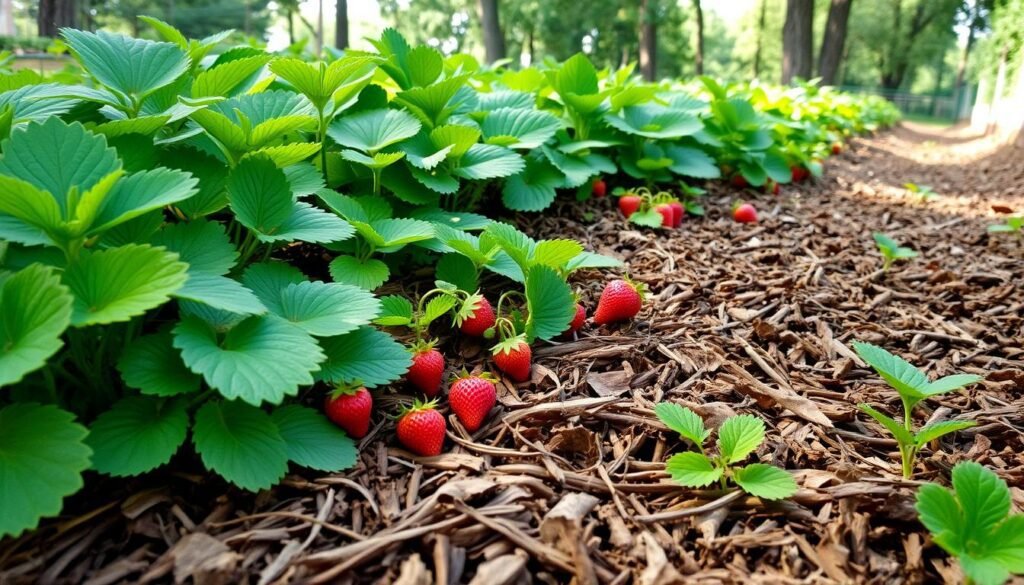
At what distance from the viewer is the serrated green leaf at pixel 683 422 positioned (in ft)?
3.80

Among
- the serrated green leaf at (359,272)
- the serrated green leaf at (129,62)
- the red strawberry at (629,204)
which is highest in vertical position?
the serrated green leaf at (129,62)

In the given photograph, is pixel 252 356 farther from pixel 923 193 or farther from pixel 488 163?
pixel 923 193

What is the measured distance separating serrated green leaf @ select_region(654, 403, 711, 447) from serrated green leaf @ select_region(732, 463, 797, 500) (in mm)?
83

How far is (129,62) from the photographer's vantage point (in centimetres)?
152

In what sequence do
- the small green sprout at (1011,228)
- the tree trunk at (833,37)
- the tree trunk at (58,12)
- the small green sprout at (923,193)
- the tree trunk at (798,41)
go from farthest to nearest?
the tree trunk at (833,37) → the tree trunk at (798,41) → the tree trunk at (58,12) → the small green sprout at (923,193) → the small green sprout at (1011,228)

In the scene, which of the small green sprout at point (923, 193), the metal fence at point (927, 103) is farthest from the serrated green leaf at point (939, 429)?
the metal fence at point (927, 103)

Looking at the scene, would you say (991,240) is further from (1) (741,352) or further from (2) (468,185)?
(2) (468,185)

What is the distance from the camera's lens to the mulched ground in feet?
3.14

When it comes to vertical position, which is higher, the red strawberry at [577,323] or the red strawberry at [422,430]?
the red strawberry at [577,323]

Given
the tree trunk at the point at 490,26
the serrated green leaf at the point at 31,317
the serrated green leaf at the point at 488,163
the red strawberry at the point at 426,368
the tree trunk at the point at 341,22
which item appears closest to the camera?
the serrated green leaf at the point at 31,317

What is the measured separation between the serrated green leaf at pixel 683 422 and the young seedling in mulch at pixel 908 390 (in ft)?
0.95

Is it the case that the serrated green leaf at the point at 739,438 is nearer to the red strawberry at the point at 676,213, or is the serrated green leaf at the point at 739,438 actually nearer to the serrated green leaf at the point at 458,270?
the serrated green leaf at the point at 458,270

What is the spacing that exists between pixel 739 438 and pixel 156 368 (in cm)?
96

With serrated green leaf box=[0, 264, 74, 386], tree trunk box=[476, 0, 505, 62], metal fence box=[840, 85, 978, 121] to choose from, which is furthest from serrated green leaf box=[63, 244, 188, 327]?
metal fence box=[840, 85, 978, 121]
